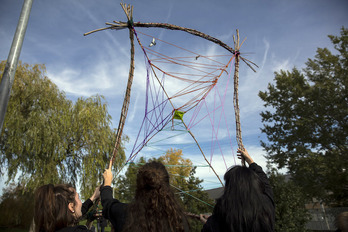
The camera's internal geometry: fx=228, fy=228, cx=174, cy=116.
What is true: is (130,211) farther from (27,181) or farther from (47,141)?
(27,181)

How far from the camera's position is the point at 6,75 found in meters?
3.11

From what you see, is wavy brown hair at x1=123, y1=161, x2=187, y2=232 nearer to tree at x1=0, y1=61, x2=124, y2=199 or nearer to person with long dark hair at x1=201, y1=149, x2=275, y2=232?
person with long dark hair at x1=201, y1=149, x2=275, y2=232

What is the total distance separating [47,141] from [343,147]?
17.1 meters

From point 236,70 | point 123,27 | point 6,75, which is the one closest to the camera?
point 6,75

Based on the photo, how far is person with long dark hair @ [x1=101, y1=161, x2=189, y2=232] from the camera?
5.42ft

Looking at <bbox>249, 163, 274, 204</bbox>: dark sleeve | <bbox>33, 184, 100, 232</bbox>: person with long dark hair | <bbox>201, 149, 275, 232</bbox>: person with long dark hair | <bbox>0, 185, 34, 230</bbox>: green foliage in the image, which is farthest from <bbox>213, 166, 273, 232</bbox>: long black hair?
<bbox>0, 185, 34, 230</bbox>: green foliage

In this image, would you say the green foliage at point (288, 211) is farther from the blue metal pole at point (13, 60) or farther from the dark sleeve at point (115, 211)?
the blue metal pole at point (13, 60)

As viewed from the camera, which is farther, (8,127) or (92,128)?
(92,128)

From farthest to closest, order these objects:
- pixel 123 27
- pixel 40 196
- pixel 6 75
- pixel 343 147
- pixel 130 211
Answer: pixel 343 147, pixel 123 27, pixel 6 75, pixel 130 211, pixel 40 196

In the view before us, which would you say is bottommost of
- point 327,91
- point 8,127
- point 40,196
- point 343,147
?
point 40,196

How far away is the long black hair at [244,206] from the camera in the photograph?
1.41 metres

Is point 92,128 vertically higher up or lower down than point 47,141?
higher up

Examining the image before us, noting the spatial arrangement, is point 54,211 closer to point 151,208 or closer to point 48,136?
point 151,208

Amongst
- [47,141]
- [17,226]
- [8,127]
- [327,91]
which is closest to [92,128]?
[47,141]
